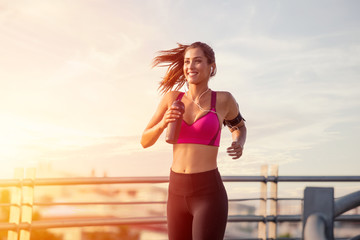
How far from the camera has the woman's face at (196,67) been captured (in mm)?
3592

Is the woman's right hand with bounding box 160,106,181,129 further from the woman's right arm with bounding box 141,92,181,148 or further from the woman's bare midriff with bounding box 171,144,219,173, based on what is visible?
the woman's bare midriff with bounding box 171,144,219,173

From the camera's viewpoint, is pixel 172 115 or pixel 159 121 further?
pixel 159 121

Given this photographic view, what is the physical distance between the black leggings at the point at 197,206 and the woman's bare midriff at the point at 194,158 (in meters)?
0.04

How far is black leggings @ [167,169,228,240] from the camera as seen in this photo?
331 centimetres

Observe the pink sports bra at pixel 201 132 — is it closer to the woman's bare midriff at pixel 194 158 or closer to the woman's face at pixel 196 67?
the woman's bare midriff at pixel 194 158

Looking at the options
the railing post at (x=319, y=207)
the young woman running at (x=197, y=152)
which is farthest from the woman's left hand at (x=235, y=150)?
the railing post at (x=319, y=207)

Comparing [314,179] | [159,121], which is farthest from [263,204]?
[159,121]

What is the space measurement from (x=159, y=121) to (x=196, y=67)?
19.0 inches

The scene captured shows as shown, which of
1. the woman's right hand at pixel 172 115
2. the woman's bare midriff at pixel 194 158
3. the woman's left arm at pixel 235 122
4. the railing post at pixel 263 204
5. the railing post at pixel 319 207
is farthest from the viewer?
the railing post at pixel 263 204

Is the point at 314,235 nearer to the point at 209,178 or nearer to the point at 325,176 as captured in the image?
the point at 209,178

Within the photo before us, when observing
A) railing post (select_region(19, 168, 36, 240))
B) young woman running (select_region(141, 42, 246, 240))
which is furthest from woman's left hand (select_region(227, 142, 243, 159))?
railing post (select_region(19, 168, 36, 240))

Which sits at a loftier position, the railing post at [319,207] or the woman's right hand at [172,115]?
the woman's right hand at [172,115]

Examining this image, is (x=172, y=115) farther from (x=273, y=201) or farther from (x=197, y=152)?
(x=273, y=201)

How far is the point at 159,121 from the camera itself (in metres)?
3.71
